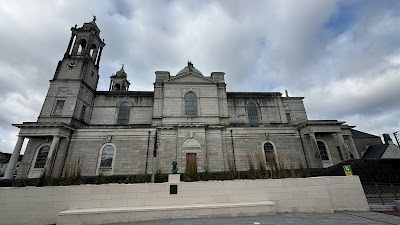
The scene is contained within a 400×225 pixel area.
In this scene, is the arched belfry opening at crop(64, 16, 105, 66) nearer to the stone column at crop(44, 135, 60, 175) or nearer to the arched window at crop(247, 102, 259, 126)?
the stone column at crop(44, 135, 60, 175)

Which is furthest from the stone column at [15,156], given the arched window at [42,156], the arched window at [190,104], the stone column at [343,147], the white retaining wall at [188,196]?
the stone column at [343,147]

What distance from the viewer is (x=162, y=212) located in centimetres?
731

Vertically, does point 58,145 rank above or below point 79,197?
above

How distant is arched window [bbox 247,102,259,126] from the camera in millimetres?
26031

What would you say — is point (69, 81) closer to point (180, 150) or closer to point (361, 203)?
point (180, 150)

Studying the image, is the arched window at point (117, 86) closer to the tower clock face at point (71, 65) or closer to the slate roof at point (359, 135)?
the tower clock face at point (71, 65)

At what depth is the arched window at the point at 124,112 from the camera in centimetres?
2515

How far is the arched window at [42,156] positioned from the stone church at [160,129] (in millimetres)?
98

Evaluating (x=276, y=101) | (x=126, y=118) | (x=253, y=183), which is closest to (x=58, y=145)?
(x=126, y=118)

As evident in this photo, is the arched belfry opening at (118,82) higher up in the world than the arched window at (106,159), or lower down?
higher up

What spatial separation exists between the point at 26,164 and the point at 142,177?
57.5ft

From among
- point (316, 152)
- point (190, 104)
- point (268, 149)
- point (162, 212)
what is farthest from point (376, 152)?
point (162, 212)

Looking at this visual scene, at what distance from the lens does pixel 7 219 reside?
740cm

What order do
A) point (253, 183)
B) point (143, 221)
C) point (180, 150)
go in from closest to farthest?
1. point (143, 221)
2. point (253, 183)
3. point (180, 150)
